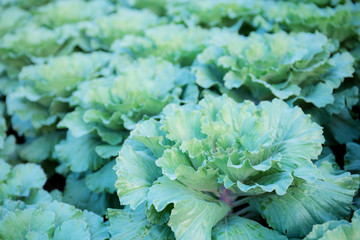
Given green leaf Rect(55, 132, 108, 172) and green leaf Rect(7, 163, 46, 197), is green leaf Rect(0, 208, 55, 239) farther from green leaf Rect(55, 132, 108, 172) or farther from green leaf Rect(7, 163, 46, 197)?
green leaf Rect(55, 132, 108, 172)

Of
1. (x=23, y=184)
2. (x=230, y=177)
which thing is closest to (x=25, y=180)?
(x=23, y=184)

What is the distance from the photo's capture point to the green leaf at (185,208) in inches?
55.6

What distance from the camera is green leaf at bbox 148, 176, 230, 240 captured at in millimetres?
1411

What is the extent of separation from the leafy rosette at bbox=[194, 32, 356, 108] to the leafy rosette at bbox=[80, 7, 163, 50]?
1.29 metres

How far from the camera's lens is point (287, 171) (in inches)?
59.1

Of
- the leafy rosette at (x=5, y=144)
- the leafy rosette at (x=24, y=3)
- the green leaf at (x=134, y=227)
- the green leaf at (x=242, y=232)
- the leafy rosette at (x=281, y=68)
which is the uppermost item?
the leafy rosette at (x=281, y=68)

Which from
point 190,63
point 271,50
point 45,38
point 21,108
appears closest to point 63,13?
point 45,38

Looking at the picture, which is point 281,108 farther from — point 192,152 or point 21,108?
point 21,108

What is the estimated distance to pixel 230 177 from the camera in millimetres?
1543

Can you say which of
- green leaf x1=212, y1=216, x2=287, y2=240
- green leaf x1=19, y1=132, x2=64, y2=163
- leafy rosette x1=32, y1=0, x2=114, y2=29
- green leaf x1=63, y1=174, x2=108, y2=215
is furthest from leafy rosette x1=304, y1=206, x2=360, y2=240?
leafy rosette x1=32, y1=0, x2=114, y2=29

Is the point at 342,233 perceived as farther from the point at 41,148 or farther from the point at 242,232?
the point at 41,148

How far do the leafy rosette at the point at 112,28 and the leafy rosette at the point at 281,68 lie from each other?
1.29 meters

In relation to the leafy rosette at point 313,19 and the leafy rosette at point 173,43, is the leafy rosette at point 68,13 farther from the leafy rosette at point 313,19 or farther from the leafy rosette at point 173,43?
the leafy rosette at point 313,19

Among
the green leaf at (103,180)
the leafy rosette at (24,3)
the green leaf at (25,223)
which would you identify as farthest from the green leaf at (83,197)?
the leafy rosette at (24,3)
